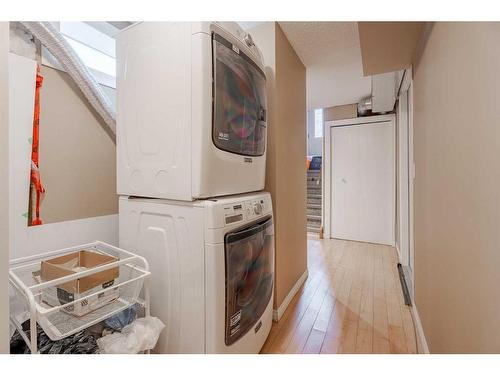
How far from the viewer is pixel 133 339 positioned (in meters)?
1.04

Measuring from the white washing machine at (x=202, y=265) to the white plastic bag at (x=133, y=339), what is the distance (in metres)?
0.13

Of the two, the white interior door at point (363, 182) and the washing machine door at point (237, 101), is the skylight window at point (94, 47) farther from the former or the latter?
the white interior door at point (363, 182)

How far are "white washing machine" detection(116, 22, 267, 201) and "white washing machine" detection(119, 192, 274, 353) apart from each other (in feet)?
0.31

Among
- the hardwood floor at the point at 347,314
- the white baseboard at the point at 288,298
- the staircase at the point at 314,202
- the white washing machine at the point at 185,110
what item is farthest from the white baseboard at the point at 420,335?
the staircase at the point at 314,202

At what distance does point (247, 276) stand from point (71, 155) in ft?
4.00

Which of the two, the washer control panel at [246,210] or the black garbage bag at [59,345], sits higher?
the washer control panel at [246,210]

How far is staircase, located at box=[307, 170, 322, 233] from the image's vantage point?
470 centimetres

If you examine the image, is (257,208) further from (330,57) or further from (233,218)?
(330,57)

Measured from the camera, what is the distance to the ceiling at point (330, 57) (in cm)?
190

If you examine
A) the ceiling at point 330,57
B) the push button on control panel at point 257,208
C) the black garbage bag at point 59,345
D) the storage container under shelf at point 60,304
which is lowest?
the black garbage bag at point 59,345
